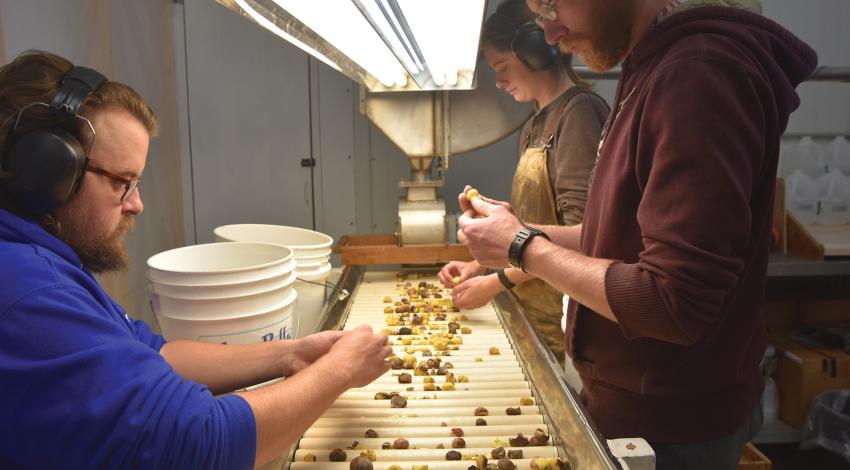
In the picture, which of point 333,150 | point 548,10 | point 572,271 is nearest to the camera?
point 572,271

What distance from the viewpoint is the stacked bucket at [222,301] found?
4.61 ft

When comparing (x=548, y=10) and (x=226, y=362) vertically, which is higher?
(x=548, y=10)

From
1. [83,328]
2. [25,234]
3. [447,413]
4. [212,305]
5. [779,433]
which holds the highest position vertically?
[25,234]

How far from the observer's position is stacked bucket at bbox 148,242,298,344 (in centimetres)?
141

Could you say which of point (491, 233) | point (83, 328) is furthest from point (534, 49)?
point (83, 328)

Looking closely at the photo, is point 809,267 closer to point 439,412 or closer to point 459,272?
point 459,272

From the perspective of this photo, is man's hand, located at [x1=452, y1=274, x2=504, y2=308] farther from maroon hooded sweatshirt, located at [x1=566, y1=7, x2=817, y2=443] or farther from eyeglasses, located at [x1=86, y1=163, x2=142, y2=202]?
eyeglasses, located at [x1=86, y1=163, x2=142, y2=202]

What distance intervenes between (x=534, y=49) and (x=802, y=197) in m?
2.56

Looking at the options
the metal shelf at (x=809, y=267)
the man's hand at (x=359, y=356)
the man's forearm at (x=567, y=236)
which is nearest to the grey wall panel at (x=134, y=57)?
the man's hand at (x=359, y=356)

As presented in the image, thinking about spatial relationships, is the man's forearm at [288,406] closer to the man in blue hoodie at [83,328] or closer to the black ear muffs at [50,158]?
the man in blue hoodie at [83,328]

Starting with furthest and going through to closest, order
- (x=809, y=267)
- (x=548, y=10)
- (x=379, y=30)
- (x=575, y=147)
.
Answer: (x=809, y=267) < (x=575, y=147) < (x=379, y=30) < (x=548, y=10)

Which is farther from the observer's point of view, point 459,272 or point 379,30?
point 459,272

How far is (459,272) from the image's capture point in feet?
7.55

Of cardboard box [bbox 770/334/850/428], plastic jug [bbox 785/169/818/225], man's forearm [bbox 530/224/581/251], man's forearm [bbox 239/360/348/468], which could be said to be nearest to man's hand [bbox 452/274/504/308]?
man's forearm [bbox 530/224/581/251]
